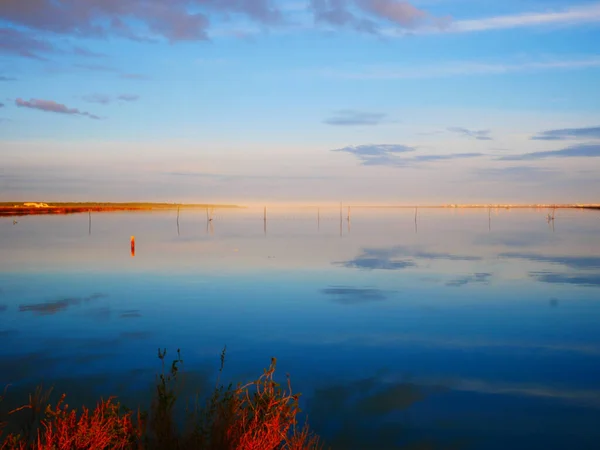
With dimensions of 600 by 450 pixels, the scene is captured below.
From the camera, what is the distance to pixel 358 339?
1619 cm

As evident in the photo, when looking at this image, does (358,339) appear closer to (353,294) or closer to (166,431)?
(353,294)

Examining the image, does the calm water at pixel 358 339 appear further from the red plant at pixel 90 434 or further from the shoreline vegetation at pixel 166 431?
the red plant at pixel 90 434

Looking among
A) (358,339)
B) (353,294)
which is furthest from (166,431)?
(353,294)

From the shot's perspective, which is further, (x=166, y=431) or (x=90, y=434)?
(x=166, y=431)

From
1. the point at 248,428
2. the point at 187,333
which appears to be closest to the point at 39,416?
the point at 248,428

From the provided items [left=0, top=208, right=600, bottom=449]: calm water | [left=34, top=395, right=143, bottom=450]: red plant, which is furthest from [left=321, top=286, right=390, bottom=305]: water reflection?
[left=34, top=395, right=143, bottom=450]: red plant

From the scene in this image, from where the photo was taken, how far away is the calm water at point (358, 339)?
10414mm

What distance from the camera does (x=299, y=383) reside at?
12.2 meters

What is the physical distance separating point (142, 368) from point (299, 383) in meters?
3.65

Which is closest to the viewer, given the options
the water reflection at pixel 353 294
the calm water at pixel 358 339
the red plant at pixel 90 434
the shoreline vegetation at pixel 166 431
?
the red plant at pixel 90 434

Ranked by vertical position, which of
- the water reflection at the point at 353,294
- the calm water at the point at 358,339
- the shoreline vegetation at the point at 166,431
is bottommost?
the water reflection at the point at 353,294

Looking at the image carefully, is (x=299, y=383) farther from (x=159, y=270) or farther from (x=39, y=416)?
(x=159, y=270)

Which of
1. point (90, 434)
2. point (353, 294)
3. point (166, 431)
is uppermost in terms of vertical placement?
point (90, 434)

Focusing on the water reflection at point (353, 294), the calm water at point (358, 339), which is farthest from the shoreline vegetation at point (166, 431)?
the water reflection at point (353, 294)
